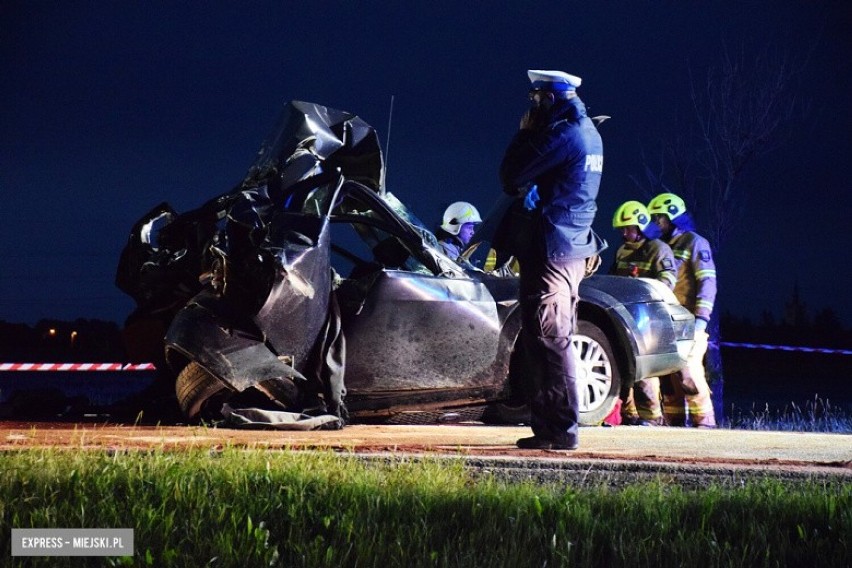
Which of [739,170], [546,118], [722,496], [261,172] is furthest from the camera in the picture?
[739,170]

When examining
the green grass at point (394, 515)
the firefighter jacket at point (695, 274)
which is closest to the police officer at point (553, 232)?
the green grass at point (394, 515)

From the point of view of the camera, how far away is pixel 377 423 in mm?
8023

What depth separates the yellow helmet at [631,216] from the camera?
11469 millimetres

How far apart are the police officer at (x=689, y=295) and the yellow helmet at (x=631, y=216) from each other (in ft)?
0.27

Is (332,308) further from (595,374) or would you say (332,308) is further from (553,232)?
(595,374)

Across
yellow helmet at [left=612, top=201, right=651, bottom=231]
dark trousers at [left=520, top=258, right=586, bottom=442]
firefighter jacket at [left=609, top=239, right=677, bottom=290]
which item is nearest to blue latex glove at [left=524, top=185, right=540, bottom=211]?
dark trousers at [left=520, top=258, right=586, bottom=442]

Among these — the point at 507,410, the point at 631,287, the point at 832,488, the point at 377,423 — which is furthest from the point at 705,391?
the point at 832,488

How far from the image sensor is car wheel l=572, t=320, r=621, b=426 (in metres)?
8.46

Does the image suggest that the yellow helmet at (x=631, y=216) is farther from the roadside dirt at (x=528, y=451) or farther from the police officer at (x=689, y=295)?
the roadside dirt at (x=528, y=451)

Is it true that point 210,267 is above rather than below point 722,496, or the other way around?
above

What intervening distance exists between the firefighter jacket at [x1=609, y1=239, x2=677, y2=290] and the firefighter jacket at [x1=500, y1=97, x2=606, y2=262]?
4568mm

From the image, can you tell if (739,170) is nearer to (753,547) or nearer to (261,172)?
(261,172)

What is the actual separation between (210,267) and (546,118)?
2191 mm

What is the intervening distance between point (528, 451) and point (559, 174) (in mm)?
1471
